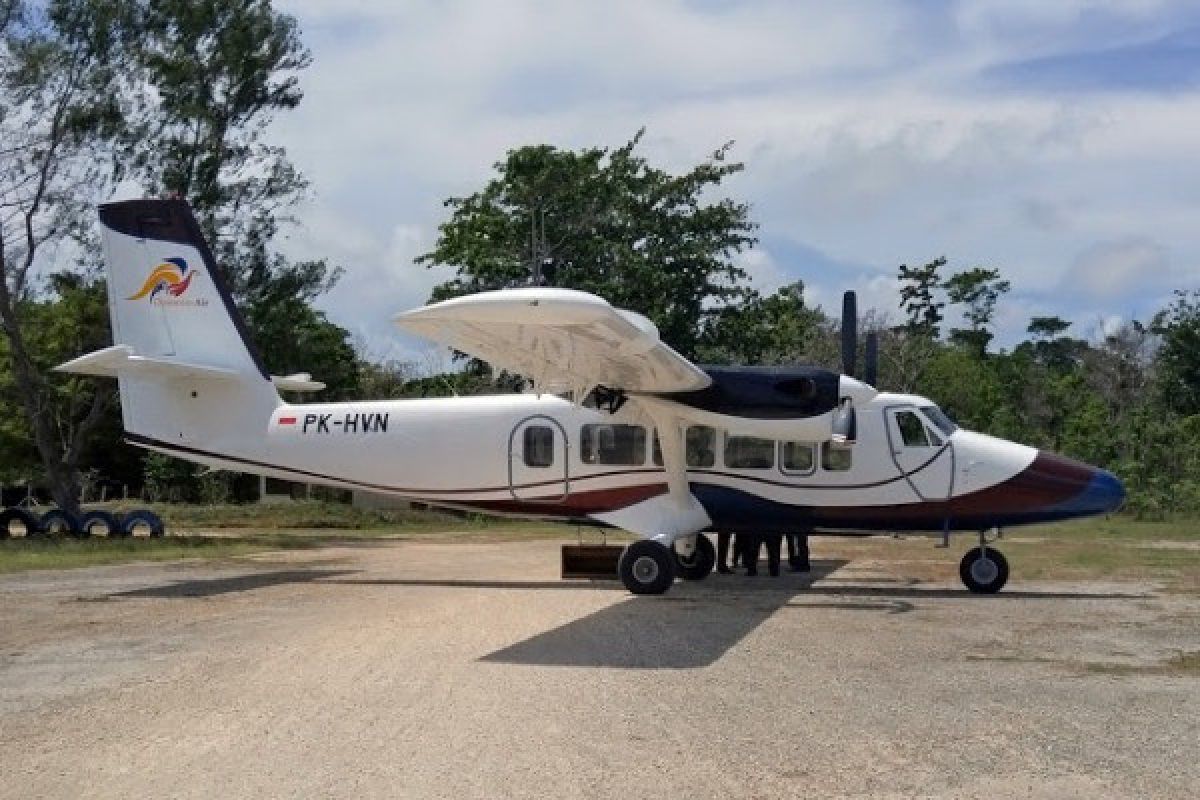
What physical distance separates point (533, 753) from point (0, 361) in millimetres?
47001

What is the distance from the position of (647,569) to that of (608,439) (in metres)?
Result: 2.57

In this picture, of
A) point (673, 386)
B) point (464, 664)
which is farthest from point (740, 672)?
point (673, 386)

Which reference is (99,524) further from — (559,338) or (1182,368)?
(1182,368)

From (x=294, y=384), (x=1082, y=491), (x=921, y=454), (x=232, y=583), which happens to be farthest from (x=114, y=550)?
(x=1082, y=491)

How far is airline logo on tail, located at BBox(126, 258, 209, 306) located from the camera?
2048 centimetres

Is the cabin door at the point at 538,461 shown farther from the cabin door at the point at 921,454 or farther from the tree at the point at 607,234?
the tree at the point at 607,234

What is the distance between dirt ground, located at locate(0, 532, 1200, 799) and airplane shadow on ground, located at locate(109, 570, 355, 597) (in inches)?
5.6

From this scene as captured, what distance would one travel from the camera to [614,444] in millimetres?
18344

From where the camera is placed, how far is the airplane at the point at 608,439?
16.4 metres

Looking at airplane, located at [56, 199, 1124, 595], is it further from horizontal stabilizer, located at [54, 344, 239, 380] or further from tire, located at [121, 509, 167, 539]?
tire, located at [121, 509, 167, 539]

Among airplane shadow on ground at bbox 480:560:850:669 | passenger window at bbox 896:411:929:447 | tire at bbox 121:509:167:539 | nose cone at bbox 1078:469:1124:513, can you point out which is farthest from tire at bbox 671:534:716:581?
tire at bbox 121:509:167:539

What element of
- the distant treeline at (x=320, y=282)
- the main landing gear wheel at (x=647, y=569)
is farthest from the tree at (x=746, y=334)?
the main landing gear wheel at (x=647, y=569)

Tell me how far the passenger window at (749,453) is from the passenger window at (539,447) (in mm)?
2527

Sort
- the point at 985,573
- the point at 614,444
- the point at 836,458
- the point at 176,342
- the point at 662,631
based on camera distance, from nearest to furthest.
A: the point at 662,631 < the point at 985,573 < the point at 836,458 < the point at 614,444 < the point at 176,342
